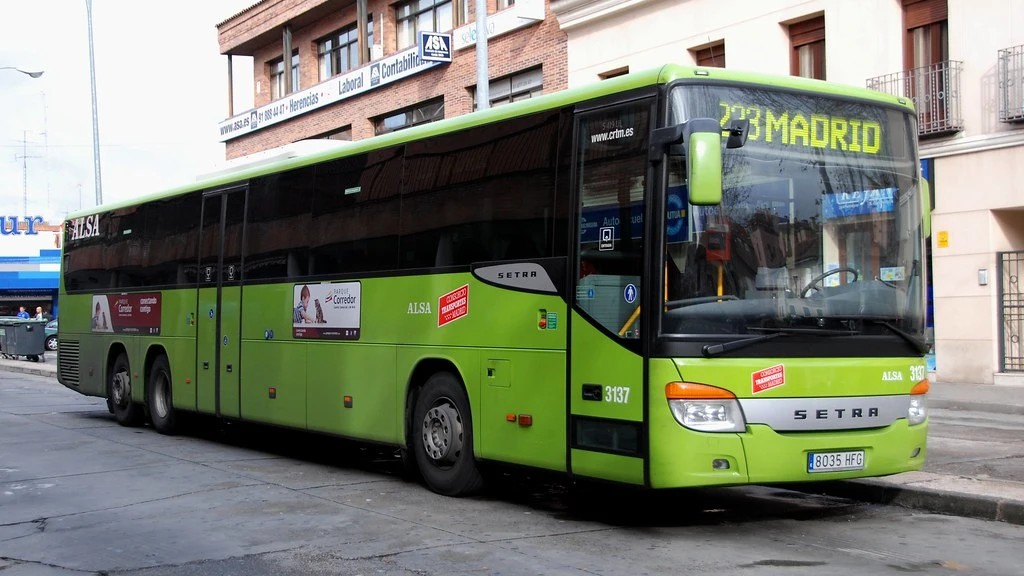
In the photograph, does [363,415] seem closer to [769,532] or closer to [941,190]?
[769,532]

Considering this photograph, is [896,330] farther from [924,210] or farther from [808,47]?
[808,47]

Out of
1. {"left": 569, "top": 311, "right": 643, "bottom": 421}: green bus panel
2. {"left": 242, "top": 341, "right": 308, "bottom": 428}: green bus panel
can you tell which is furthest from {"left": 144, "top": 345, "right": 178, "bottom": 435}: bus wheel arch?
{"left": 569, "top": 311, "right": 643, "bottom": 421}: green bus panel

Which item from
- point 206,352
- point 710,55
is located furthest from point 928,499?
point 710,55

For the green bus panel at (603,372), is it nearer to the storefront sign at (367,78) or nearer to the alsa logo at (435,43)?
the storefront sign at (367,78)

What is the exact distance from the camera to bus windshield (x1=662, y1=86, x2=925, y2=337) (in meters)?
7.55

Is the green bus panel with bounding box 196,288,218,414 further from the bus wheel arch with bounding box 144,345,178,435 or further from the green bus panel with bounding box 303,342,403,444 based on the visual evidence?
the green bus panel with bounding box 303,342,403,444

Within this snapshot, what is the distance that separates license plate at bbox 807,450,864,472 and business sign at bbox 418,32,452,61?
2370 cm

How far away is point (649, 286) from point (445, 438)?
289 cm

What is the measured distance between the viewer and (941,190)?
20.1 metres

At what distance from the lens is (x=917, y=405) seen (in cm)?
844

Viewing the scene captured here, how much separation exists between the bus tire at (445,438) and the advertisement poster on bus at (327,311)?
4.63 feet

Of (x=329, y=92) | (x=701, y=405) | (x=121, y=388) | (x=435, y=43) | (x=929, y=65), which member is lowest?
(x=121, y=388)

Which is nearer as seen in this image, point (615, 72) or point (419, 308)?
point (419, 308)

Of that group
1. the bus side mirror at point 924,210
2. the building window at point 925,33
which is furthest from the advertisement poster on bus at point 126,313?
the building window at point 925,33
